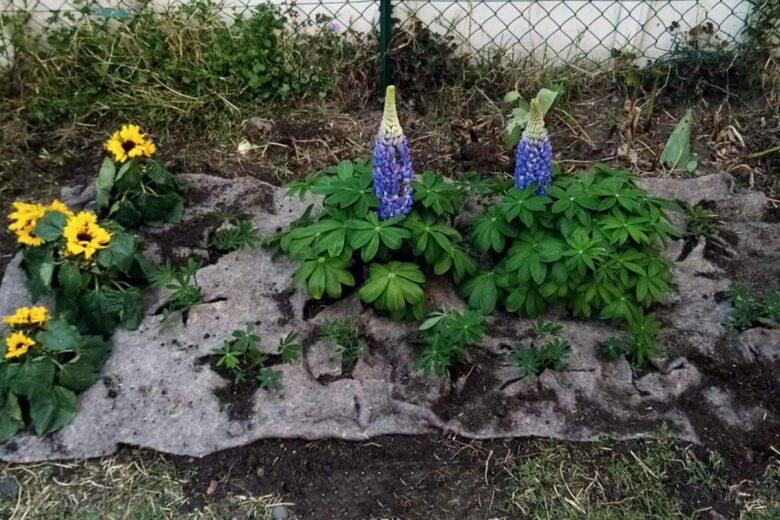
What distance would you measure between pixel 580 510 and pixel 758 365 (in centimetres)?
87

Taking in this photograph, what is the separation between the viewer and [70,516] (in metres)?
2.48

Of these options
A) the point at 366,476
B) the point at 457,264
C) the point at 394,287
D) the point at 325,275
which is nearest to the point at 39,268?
the point at 325,275

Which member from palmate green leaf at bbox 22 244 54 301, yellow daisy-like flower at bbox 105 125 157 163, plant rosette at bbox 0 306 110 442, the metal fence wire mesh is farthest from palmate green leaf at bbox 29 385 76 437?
the metal fence wire mesh

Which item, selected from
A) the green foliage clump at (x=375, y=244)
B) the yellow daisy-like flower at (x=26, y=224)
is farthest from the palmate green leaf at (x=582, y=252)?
the yellow daisy-like flower at (x=26, y=224)

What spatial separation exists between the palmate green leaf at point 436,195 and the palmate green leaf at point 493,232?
0.12 m

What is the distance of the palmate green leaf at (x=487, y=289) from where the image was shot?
285cm

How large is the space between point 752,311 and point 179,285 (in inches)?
83.3

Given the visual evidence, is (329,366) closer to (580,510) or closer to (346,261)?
(346,261)

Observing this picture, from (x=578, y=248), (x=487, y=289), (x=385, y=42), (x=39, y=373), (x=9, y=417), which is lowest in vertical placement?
(x=9, y=417)

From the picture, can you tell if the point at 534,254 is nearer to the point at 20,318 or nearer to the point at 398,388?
the point at 398,388

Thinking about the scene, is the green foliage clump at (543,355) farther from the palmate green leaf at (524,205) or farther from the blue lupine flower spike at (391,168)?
the blue lupine flower spike at (391,168)

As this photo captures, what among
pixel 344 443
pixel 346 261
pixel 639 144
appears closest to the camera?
pixel 344 443

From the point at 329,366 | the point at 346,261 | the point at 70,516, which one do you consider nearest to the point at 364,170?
the point at 346,261

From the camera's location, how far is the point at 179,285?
302cm
